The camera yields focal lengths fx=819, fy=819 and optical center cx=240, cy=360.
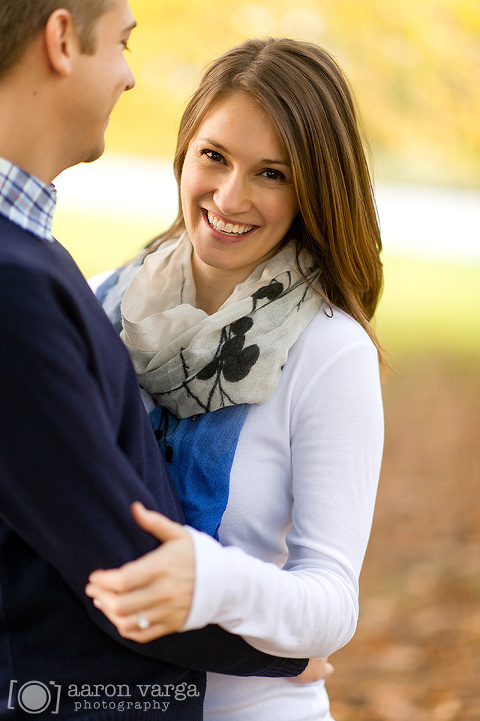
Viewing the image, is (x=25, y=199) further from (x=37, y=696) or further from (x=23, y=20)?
(x=37, y=696)

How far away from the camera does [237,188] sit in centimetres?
183

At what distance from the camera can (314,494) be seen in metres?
1.59

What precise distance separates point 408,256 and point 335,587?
38.5ft

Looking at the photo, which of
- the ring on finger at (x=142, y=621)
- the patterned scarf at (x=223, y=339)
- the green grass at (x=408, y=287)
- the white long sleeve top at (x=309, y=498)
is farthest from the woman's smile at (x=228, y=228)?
the green grass at (x=408, y=287)

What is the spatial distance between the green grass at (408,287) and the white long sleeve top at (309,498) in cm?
680

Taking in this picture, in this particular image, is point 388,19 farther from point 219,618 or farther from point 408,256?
point 408,256

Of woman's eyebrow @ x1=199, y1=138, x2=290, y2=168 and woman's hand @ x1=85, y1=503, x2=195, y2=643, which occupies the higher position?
woman's eyebrow @ x1=199, y1=138, x2=290, y2=168

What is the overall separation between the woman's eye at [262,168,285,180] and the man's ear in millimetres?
671

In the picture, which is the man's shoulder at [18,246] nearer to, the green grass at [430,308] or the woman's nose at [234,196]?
the woman's nose at [234,196]

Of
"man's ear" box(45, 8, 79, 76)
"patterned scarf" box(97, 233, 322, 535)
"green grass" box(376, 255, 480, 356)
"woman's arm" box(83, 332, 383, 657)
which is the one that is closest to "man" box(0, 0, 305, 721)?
"man's ear" box(45, 8, 79, 76)

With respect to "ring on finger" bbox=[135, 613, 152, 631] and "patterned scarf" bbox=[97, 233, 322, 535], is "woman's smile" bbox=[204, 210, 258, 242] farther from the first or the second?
"ring on finger" bbox=[135, 613, 152, 631]

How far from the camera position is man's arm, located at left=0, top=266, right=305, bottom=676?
1.13m

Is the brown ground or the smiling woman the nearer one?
the smiling woman

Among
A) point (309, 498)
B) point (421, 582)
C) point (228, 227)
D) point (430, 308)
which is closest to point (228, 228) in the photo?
point (228, 227)
